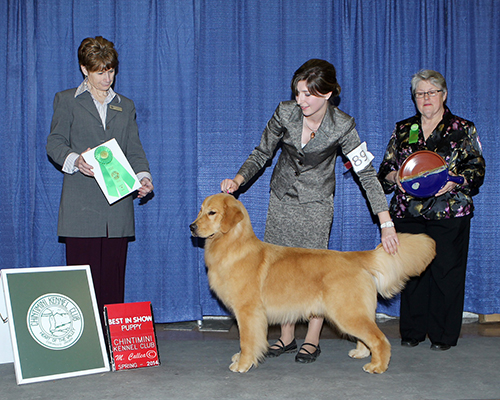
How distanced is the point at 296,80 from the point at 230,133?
4.94 ft

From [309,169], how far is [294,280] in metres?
0.83

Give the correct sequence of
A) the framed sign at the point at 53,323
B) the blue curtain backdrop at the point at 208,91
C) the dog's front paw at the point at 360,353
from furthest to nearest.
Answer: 1. the blue curtain backdrop at the point at 208,91
2. the dog's front paw at the point at 360,353
3. the framed sign at the point at 53,323

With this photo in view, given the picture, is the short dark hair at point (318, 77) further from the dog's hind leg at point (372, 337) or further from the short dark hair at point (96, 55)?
the dog's hind leg at point (372, 337)

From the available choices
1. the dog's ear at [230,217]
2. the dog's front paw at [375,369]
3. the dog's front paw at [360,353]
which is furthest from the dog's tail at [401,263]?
the dog's ear at [230,217]

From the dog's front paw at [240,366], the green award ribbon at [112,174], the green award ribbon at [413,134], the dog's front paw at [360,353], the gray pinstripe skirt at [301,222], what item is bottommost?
the dog's front paw at [360,353]

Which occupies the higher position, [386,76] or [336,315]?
[386,76]

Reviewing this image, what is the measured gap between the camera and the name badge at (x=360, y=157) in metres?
3.18

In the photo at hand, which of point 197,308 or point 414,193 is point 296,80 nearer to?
point 414,193

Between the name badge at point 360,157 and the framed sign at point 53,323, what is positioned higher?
the name badge at point 360,157

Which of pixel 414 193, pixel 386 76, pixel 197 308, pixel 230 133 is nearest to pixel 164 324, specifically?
pixel 197 308

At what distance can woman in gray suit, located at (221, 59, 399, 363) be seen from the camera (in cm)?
306

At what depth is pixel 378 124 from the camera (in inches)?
177

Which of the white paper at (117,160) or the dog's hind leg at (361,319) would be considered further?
the white paper at (117,160)

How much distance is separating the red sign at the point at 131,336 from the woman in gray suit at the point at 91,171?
302mm
